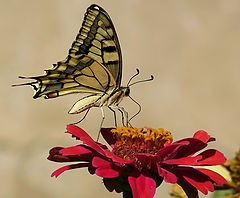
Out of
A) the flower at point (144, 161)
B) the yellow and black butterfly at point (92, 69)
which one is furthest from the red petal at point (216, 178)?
the yellow and black butterfly at point (92, 69)

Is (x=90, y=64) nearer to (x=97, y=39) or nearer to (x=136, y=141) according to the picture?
(x=97, y=39)

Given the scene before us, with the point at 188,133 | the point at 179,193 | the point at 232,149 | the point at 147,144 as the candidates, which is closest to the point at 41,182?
the point at 188,133

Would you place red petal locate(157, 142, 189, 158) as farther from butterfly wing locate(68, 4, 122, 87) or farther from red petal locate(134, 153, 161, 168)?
butterfly wing locate(68, 4, 122, 87)

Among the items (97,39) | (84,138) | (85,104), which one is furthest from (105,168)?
(97,39)

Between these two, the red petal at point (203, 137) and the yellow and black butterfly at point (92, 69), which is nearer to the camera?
the red petal at point (203, 137)

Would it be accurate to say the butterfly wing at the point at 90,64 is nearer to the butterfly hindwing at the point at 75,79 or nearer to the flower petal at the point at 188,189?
the butterfly hindwing at the point at 75,79

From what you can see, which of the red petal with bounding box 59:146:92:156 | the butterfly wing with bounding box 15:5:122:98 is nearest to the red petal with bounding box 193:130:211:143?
the red petal with bounding box 59:146:92:156
